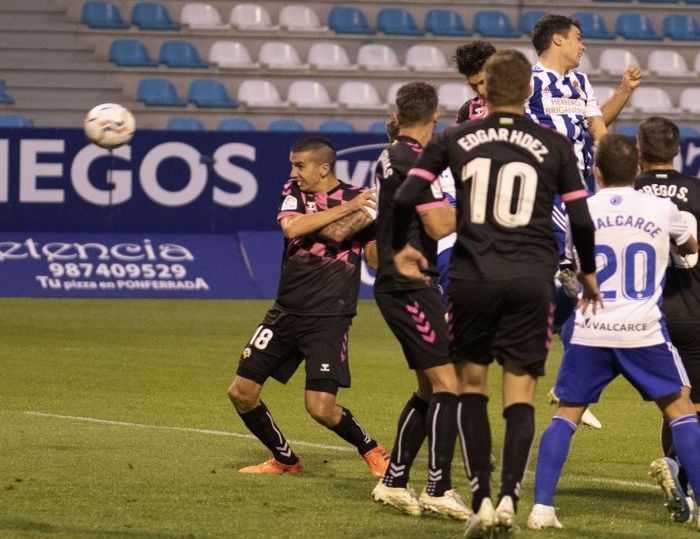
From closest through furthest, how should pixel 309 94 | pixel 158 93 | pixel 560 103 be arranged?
pixel 560 103, pixel 158 93, pixel 309 94

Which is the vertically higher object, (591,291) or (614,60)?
(614,60)

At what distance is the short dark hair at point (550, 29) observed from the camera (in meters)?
8.88

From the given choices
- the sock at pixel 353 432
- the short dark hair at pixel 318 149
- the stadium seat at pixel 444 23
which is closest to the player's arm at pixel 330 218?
the short dark hair at pixel 318 149

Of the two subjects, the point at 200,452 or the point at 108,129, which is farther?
the point at 108,129

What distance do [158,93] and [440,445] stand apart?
58.6 ft

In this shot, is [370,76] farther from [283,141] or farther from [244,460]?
[244,460]

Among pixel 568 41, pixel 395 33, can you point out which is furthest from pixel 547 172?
pixel 395 33

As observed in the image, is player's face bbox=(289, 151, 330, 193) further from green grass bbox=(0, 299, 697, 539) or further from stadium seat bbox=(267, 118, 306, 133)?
stadium seat bbox=(267, 118, 306, 133)

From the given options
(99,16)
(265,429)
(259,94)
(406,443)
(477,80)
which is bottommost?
(265,429)

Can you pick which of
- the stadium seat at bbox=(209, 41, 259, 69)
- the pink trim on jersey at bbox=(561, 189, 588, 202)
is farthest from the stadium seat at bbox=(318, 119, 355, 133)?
the pink trim on jersey at bbox=(561, 189, 588, 202)

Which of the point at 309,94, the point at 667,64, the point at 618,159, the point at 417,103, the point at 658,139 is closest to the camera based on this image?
the point at 618,159

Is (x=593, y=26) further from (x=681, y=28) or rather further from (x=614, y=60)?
(x=681, y=28)

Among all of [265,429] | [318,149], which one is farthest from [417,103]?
[265,429]

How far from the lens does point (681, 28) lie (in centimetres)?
2748
